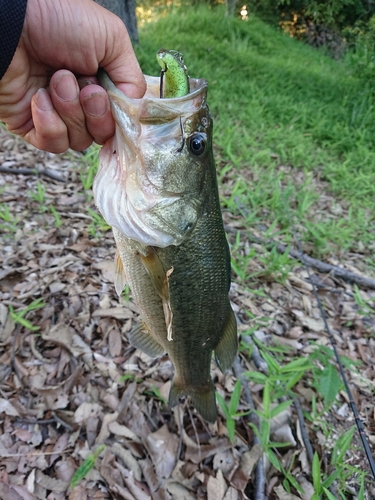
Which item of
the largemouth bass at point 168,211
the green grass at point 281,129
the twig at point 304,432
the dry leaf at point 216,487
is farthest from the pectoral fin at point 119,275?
the green grass at point 281,129

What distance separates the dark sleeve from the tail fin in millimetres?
1636

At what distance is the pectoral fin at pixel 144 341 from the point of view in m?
1.98

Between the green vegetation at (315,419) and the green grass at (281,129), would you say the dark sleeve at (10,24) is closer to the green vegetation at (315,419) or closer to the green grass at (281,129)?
the green vegetation at (315,419)

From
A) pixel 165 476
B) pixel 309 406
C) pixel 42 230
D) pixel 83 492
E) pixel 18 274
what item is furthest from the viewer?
pixel 42 230

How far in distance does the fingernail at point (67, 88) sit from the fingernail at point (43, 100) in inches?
4.1

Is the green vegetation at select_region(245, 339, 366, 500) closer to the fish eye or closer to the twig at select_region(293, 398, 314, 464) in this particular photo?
the twig at select_region(293, 398, 314, 464)

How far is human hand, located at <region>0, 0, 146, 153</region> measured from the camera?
1.46 m

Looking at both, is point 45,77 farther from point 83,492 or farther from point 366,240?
point 366,240

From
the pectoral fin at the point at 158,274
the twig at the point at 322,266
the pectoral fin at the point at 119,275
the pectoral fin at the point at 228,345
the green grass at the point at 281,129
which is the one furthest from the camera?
the green grass at the point at 281,129

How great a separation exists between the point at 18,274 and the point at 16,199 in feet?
3.37

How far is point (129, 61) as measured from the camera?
64.7 inches

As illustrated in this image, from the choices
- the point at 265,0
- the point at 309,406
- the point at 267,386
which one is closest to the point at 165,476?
the point at 267,386

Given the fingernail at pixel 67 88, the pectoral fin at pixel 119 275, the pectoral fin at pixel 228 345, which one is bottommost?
the pectoral fin at pixel 228 345

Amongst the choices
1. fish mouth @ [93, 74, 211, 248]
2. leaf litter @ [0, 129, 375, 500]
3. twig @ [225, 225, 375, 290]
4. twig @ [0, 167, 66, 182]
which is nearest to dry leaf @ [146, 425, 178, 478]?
leaf litter @ [0, 129, 375, 500]
